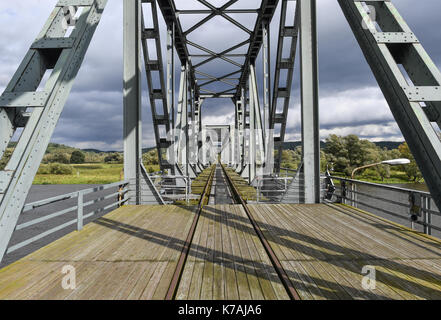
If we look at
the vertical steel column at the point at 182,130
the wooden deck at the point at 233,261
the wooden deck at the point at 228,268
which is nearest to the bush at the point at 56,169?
the vertical steel column at the point at 182,130

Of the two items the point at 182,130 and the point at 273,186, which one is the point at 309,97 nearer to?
the point at 273,186

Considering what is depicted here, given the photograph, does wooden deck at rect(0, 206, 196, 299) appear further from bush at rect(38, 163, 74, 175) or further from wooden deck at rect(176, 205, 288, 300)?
bush at rect(38, 163, 74, 175)

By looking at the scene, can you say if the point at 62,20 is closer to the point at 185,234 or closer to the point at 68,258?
the point at 68,258

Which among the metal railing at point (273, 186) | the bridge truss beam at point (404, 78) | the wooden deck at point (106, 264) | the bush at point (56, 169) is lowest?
the bush at point (56, 169)

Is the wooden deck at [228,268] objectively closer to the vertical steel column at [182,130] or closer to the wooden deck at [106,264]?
the wooden deck at [106,264]

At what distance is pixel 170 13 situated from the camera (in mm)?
12328

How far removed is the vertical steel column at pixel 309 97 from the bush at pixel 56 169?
74.5 metres

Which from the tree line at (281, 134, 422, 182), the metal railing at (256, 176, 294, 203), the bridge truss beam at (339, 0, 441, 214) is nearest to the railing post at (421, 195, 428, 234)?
the bridge truss beam at (339, 0, 441, 214)

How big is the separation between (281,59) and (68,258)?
33.3ft

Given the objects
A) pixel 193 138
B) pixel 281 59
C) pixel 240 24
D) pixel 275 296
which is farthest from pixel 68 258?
pixel 193 138

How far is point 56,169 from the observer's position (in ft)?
223

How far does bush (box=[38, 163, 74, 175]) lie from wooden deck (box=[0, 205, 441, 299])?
73.3 m

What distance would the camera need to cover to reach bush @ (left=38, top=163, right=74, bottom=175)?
66.0 meters

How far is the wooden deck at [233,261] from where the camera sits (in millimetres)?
2727
